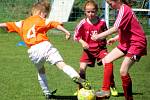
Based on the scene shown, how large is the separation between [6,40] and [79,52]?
340 centimetres

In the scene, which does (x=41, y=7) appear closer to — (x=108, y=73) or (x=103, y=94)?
(x=108, y=73)

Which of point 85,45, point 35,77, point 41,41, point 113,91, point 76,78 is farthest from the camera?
point 35,77

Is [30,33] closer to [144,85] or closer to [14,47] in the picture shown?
[144,85]

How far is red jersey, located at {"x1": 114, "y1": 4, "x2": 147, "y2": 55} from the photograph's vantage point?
7.04 meters

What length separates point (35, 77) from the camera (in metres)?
9.83

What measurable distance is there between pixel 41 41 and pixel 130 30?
134 centimetres

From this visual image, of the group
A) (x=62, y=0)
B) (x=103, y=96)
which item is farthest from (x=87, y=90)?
(x=62, y=0)

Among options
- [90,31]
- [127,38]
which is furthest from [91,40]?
[127,38]

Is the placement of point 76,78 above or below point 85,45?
below

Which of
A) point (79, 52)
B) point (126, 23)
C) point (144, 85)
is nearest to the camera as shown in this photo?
point (126, 23)

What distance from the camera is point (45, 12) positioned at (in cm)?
802

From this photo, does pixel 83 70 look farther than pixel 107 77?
Yes

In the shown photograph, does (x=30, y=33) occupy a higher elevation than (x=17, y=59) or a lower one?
higher

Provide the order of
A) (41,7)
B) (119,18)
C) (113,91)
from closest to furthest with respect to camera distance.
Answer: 1. (119,18)
2. (41,7)
3. (113,91)
